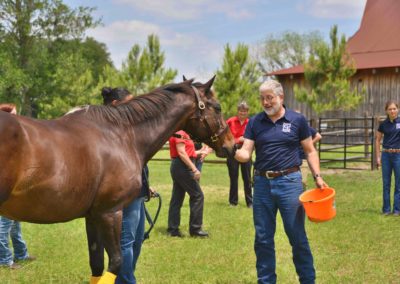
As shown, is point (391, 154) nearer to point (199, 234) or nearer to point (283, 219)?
point (199, 234)

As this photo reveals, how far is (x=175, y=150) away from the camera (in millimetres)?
7008

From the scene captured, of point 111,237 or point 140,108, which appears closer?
point 111,237

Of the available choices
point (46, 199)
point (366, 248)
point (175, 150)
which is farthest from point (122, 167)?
point (366, 248)

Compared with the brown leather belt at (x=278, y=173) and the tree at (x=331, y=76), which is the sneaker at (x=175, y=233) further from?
the tree at (x=331, y=76)

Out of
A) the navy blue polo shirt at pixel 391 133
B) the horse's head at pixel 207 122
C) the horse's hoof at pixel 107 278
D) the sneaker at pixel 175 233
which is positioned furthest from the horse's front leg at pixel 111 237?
the navy blue polo shirt at pixel 391 133

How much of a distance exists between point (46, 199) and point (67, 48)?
3423 cm

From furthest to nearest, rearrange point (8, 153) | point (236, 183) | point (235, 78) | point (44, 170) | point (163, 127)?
1. point (235, 78)
2. point (236, 183)
3. point (163, 127)
4. point (44, 170)
5. point (8, 153)

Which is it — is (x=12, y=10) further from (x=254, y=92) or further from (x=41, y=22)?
(x=254, y=92)

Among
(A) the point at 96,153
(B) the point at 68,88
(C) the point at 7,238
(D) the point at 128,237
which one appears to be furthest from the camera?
(B) the point at 68,88

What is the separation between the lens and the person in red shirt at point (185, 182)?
6.84 m

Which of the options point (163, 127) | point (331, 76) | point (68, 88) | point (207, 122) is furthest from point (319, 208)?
point (68, 88)

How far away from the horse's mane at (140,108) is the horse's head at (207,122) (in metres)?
0.15

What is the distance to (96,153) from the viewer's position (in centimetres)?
362

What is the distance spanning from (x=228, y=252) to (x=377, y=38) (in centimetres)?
3172
